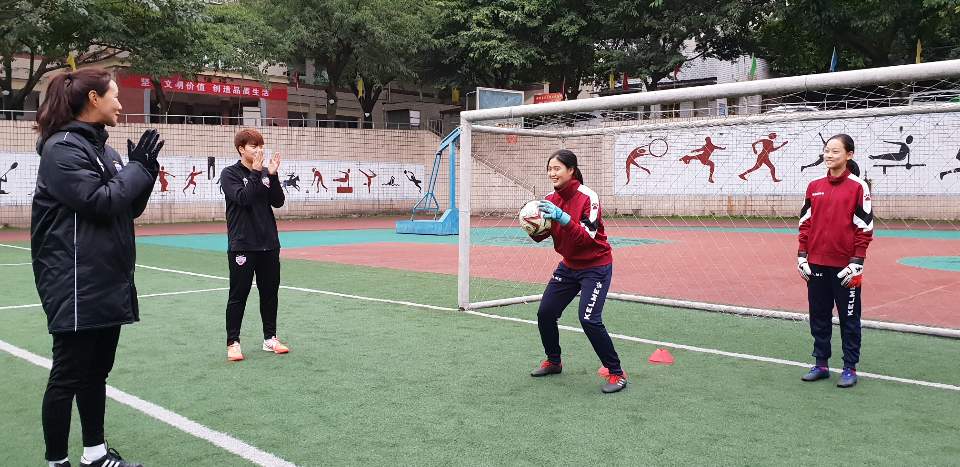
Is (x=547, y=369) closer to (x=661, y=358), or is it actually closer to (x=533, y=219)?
(x=661, y=358)

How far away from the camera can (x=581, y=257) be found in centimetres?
538

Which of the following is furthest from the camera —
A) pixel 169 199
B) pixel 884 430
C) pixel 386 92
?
pixel 386 92

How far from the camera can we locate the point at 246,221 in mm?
6156

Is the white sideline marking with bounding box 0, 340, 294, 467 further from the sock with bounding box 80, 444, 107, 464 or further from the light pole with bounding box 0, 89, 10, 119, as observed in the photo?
the light pole with bounding box 0, 89, 10, 119

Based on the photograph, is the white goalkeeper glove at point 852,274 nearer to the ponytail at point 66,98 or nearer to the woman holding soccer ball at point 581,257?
the woman holding soccer ball at point 581,257

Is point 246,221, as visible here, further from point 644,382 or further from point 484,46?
point 484,46

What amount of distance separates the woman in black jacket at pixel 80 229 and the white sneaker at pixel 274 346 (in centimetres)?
288

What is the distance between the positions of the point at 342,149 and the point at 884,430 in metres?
27.7

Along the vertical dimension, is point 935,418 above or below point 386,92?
below

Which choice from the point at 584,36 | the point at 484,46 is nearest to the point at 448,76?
the point at 484,46

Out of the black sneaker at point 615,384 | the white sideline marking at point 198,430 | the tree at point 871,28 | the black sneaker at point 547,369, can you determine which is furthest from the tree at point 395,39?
the black sneaker at point 615,384

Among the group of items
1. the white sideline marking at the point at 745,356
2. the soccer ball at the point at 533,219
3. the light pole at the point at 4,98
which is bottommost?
the white sideline marking at the point at 745,356

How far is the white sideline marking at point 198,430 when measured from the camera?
4.02 metres

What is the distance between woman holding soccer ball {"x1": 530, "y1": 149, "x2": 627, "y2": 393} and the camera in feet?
17.2
